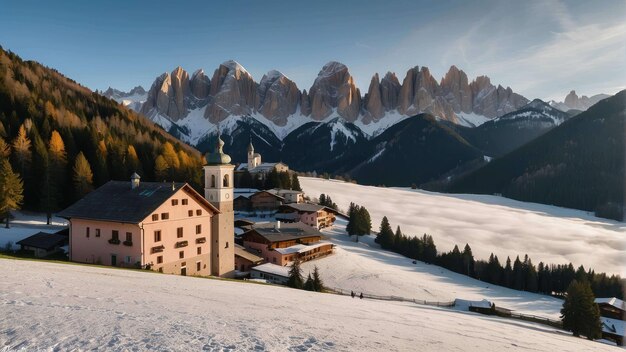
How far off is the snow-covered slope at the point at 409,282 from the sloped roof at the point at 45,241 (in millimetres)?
27773

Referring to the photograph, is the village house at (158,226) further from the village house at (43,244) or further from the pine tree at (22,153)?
the pine tree at (22,153)

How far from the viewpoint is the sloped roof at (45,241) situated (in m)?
37.8

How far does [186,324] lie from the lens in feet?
39.9

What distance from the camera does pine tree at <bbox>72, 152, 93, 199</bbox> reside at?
200ft

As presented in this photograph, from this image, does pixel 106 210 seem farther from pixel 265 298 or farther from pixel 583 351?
pixel 583 351

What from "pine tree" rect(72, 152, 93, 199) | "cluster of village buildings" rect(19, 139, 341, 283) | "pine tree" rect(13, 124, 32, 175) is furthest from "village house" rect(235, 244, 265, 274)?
"pine tree" rect(13, 124, 32, 175)

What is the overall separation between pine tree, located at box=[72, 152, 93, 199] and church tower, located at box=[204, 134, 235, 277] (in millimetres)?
31450

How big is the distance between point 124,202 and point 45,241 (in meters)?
10.3

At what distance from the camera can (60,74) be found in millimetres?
132375

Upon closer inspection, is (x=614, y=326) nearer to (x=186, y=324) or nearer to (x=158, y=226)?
(x=186, y=324)

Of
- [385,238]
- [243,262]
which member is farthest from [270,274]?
[385,238]

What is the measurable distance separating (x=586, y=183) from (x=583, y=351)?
648 feet

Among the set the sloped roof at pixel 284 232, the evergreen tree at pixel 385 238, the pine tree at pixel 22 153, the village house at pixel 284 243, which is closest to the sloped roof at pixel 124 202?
the village house at pixel 284 243

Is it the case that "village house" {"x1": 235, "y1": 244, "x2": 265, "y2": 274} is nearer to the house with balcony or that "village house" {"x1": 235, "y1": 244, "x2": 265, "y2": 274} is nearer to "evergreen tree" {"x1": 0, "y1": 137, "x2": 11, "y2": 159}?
the house with balcony
